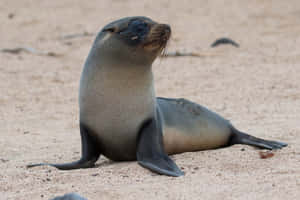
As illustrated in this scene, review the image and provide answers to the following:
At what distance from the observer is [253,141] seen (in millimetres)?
4676

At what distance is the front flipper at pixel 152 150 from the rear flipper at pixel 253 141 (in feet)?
3.01

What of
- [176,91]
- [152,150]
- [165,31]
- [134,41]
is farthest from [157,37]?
[176,91]

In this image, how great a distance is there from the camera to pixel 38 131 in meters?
5.99

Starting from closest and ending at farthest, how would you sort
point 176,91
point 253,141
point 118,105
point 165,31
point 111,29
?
point 165,31 < point 118,105 < point 111,29 < point 253,141 < point 176,91

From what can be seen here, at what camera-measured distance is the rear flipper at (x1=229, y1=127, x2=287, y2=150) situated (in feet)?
14.5

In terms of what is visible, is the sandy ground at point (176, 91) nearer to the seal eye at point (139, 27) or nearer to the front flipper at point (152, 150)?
the front flipper at point (152, 150)

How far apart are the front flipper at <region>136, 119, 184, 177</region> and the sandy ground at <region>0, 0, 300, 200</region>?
0.08 metres

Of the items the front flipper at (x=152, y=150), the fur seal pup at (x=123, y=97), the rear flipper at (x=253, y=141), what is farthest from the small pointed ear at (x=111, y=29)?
the rear flipper at (x=253, y=141)

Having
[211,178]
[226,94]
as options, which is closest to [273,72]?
[226,94]

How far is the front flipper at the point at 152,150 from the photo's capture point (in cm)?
376

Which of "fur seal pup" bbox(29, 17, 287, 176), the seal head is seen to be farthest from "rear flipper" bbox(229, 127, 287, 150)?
the seal head

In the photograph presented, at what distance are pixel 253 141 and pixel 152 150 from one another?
113 cm

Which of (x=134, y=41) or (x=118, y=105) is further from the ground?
(x=134, y=41)

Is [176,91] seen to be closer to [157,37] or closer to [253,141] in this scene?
[253,141]
